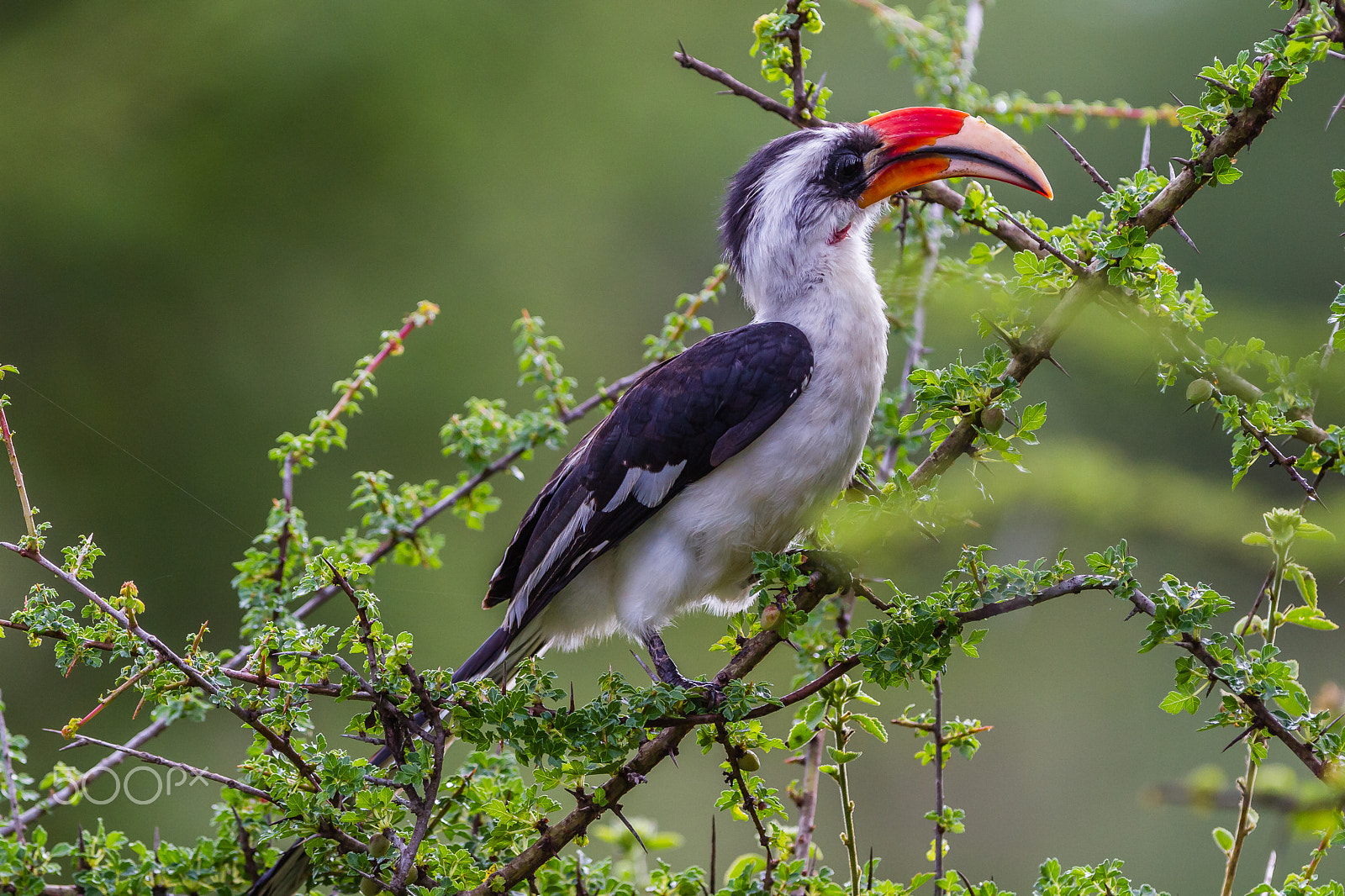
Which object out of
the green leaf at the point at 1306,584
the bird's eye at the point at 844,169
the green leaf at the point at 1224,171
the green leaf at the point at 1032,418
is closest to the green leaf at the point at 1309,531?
the green leaf at the point at 1306,584

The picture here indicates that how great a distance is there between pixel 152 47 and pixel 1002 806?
651cm

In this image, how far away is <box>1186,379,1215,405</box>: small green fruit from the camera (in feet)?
3.88

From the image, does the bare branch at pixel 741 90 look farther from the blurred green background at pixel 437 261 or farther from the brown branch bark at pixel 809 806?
the blurred green background at pixel 437 261

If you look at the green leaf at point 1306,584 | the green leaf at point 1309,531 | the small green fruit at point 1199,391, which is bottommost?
the green leaf at point 1309,531

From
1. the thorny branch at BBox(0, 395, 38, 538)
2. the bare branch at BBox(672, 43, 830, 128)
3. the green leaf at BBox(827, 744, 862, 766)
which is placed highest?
the bare branch at BBox(672, 43, 830, 128)

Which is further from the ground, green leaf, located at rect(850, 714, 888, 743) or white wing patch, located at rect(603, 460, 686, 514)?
white wing patch, located at rect(603, 460, 686, 514)

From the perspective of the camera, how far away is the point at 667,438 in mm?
1965

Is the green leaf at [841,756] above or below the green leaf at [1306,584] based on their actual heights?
above

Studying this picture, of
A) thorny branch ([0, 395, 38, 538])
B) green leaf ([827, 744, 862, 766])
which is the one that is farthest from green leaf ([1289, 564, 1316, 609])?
thorny branch ([0, 395, 38, 538])

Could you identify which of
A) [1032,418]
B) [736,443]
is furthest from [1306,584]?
[736,443]

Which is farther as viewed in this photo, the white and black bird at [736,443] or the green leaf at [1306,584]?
the white and black bird at [736,443]

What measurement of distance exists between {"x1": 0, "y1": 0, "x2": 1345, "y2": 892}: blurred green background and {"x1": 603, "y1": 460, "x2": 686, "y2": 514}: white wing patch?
7.55 ft

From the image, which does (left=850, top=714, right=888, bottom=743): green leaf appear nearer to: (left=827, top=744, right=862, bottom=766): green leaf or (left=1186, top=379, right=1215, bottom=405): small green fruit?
(left=827, top=744, right=862, bottom=766): green leaf

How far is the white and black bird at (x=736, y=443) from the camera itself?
75.7 inches
